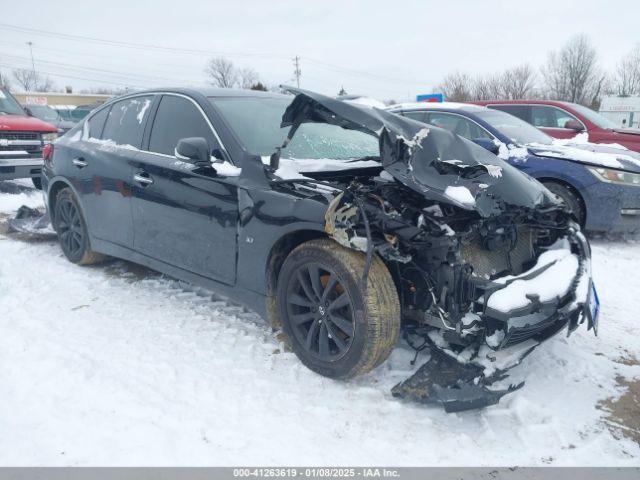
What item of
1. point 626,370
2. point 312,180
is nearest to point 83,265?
point 312,180

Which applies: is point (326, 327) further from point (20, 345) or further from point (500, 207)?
point (20, 345)

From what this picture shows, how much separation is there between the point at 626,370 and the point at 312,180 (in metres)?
2.31

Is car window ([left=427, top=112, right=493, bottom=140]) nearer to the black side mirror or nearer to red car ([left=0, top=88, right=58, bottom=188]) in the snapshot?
the black side mirror

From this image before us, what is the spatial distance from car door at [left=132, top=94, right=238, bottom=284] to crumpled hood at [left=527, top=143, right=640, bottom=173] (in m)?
4.31

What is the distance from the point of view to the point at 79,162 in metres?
4.68

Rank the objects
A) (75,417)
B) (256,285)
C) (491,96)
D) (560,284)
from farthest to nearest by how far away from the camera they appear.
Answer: (491,96) → (256,285) → (560,284) → (75,417)

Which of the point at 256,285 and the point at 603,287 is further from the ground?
the point at 256,285

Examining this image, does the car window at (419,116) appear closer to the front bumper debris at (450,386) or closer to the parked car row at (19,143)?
the front bumper debris at (450,386)

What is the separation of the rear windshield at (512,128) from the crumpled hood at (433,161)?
3513mm

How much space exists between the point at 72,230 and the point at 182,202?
6.50 ft

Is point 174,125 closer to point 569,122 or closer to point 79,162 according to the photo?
point 79,162

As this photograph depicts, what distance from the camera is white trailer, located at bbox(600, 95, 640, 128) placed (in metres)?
21.7

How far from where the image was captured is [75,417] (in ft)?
8.48

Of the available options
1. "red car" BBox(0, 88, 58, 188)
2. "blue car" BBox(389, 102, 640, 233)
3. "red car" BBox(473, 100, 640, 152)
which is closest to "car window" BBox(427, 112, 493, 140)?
"blue car" BBox(389, 102, 640, 233)
